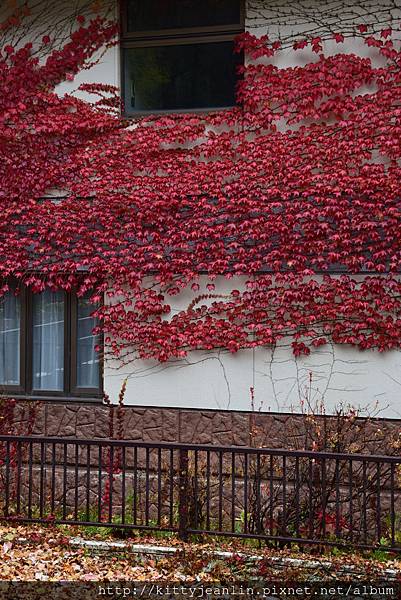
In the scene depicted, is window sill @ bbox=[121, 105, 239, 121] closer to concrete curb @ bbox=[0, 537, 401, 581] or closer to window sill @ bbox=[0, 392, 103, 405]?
window sill @ bbox=[0, 392, 103, 405]

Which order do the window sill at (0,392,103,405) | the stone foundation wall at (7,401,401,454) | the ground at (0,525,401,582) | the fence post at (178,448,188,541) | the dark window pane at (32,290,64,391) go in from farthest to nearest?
the dark window pane at (32,290,64,391) < the window sill at (0,392,103,405) < the stone foundation wall at (7,401,401,454) < the fence post at (178,448,188,541) < the ground at (0,525,401,582)

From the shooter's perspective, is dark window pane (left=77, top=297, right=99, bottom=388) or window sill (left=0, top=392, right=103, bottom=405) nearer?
window sill (left=0, top=392, right=103, bottom=405)

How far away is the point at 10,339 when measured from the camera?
8727 mm

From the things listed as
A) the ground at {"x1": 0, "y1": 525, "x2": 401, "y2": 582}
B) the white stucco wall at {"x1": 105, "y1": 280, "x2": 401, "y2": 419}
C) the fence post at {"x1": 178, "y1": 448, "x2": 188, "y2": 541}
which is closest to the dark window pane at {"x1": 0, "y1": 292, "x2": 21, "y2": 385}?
the white stucco wall at {"x1": 105, "y1": 280, "x2": 401, "y2": 419}

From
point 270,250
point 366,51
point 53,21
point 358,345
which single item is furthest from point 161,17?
point 358,345

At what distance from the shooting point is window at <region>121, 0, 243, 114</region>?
816 centimetres

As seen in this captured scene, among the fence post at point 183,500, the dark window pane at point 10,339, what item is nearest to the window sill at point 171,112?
the dark window pane at point 10,339

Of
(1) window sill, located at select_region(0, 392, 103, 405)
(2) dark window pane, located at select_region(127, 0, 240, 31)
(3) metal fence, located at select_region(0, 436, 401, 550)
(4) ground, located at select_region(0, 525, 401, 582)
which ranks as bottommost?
(4) ground, located at select_region(0, 525, 401, 582)

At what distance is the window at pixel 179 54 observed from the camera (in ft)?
26.8

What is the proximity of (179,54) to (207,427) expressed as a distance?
397cm

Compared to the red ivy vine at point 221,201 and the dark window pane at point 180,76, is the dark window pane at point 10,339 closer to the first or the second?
the red ivy vine at point 221,201

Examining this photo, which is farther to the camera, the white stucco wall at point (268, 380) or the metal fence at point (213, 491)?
the white stucco wall at point (268, 380)

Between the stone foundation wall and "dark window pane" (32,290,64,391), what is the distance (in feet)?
1.00

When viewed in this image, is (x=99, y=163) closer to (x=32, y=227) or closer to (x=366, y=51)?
(x=32, y=227)
